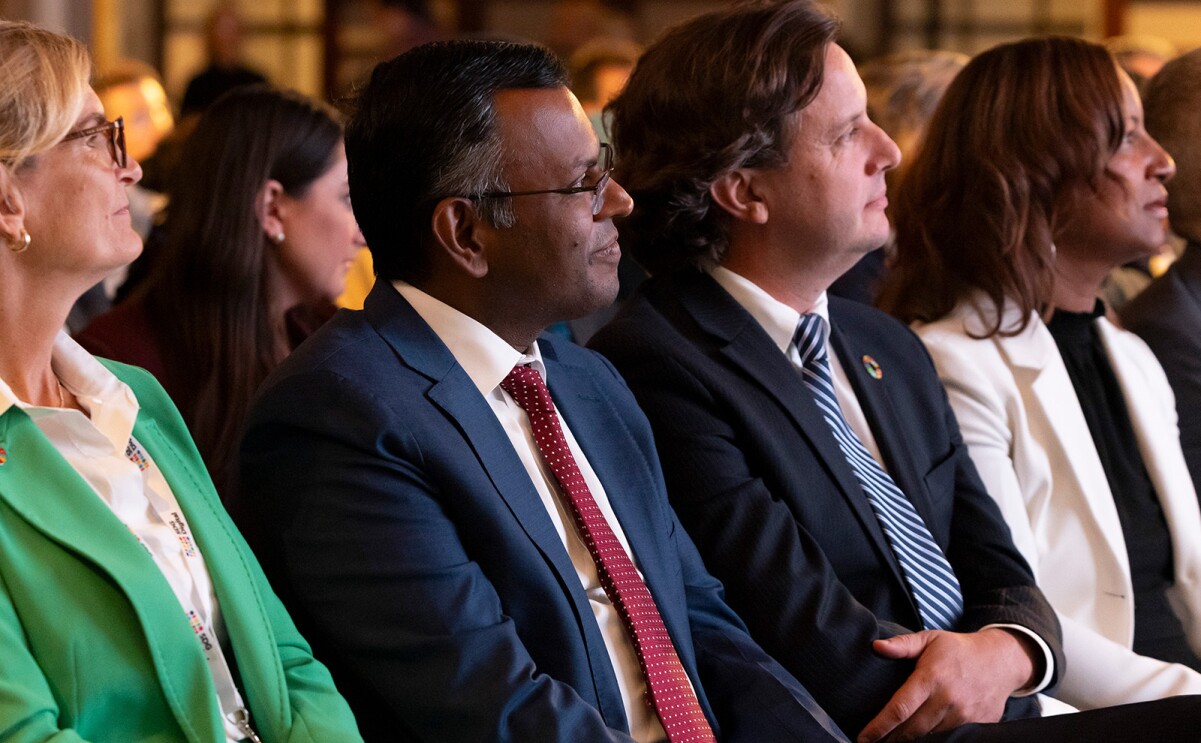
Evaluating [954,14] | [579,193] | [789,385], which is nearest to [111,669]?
[579,193]

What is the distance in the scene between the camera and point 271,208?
292 cm

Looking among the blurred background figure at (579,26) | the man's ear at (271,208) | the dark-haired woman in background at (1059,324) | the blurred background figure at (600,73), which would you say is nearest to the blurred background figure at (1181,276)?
the dark-haired woman in background at (1059,324)

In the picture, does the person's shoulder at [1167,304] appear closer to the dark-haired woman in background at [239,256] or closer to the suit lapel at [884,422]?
the suit lapel at [884,422]

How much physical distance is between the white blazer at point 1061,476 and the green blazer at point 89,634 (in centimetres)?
136

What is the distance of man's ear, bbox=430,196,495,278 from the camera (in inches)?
74.3

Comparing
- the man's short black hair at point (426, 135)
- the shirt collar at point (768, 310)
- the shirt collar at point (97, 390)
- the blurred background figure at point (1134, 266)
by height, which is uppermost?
the man's short black hair at point (426, 135)

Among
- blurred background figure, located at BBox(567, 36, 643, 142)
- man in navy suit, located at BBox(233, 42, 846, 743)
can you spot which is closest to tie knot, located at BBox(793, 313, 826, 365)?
man in navy suit, located at BBox(233, 42, 846, 743)

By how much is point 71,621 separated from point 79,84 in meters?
0.61

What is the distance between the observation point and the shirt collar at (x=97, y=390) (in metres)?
1.69

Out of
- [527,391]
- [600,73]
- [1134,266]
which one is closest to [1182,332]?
[1134,266]

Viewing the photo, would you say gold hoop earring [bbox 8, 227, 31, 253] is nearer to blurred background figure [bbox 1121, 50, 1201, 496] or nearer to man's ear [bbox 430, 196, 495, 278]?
man's ear [bbox 430, 196, 495, 278]

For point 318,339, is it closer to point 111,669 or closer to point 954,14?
point 111,669

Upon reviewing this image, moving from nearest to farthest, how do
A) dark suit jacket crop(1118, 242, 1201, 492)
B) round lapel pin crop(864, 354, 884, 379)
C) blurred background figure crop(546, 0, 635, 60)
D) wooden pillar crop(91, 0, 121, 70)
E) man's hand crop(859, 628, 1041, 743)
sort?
man's hand crop(859, 628, 1041, 743), round lapel pin crop(864, 354, 884, 379), dark suit jacket crop(1118, 242, 1201, 492), wooden pillar crop(91, 0, 121, 70), blurred background figure crop(546, 0, 635, 60)

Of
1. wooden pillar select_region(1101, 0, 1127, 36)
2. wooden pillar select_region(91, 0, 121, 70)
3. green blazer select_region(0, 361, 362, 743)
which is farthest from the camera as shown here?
wooden pillar select_region(1101, 0, 1127, 36)
